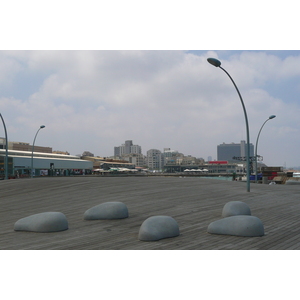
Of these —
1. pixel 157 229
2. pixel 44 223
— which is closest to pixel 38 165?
pixel 44 223

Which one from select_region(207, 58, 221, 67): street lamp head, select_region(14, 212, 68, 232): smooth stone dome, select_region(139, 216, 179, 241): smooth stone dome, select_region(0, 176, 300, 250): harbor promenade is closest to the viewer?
select_region(0, 176, 300, 250): harbor promenade

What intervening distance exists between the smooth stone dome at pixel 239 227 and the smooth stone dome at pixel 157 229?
46.9 inches

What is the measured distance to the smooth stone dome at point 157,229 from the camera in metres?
7.92

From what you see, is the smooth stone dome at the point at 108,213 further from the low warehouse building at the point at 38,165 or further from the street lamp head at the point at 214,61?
the low warehouse building at the point at 38,165

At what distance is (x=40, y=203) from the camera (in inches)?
568

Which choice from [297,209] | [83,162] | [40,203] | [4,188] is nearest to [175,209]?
[297,209]

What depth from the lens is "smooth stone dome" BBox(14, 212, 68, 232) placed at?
29.5 ft

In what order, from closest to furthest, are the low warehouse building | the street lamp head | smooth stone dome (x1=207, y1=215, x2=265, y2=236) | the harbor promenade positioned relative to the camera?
1. the harbor promenade
2. smooth stone dome (x1=207, y1=215, x2=265, y2=236)
3. the street lamp head
4. the low warehouse building

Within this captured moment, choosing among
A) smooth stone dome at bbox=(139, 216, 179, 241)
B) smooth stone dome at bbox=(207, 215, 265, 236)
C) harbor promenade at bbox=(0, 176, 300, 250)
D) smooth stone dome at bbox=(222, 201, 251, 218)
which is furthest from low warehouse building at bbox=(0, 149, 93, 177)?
smooth stone dome at bbox=(207, 215, 265, 236)

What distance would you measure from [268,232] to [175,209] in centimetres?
428

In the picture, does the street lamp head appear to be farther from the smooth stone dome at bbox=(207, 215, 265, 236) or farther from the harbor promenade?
the smooth stone dome at bbox=(207, 215, 265, 236)

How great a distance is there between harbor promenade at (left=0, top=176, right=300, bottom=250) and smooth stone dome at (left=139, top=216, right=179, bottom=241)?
144 mm

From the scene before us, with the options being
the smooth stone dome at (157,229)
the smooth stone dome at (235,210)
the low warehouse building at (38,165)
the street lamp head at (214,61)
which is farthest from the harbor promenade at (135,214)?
the low warehouse building at (38,165)
